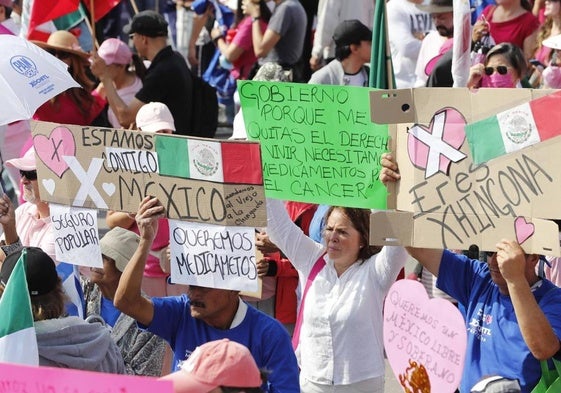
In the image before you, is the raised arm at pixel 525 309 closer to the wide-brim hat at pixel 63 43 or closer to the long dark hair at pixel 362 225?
the long dark hair at pixel 362 225

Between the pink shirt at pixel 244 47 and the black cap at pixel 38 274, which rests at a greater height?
the pink shirt at pixel 244 47

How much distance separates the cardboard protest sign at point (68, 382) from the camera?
12.3ft

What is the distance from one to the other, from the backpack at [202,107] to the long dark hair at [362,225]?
3.84 metres

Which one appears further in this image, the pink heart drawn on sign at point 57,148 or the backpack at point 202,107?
the backpack at point 202,107

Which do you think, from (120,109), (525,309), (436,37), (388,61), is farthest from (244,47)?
(525,309)

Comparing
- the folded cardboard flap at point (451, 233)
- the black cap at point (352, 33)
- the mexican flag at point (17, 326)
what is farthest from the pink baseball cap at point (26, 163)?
the black cap at point (352, 33)

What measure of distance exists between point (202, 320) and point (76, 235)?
0.83 metres

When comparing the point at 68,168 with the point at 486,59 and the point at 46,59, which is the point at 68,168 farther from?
the point at 486,59

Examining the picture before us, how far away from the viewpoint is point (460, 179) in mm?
5152

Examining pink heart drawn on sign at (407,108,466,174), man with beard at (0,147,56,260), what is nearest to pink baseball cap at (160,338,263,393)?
pink heart drawn on sign at (407,108,466,174)

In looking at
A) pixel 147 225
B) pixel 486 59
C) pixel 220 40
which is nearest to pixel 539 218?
pixel 147 225

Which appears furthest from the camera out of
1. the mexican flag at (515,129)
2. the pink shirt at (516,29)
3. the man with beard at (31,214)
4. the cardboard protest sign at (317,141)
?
the pink shirt at (516,29)

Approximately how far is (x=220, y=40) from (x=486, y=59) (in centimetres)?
517

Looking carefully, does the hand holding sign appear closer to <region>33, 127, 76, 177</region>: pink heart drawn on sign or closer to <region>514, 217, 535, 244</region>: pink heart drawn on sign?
<region>33, 127, 76, 177</region>: pink heart drawn on sign
